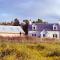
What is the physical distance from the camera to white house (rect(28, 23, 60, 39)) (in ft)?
198

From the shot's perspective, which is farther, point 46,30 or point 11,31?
point 46,30

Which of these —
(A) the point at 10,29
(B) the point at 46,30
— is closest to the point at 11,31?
(A) the point at 10,29

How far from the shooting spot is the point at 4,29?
60125 mm

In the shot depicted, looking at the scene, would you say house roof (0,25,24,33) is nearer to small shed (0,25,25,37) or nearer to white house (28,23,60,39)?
small shed (0,25,25,37)

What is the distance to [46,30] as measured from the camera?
60.5m

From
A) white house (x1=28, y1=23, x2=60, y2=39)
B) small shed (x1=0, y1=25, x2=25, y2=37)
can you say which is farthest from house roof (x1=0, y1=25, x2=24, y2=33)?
white house (x1=28, y1=23, x2=60, y2=39)

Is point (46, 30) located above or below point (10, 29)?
below

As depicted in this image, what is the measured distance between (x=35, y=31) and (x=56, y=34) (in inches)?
191

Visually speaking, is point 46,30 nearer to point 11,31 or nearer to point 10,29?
point 11,31

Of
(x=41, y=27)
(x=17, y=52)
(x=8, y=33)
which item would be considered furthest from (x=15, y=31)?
(x=17, y=52)

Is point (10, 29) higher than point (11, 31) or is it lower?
higher

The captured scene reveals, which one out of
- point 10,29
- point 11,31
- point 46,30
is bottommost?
point 11,31

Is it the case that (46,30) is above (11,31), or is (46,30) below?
above

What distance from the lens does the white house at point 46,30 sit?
60.3m
